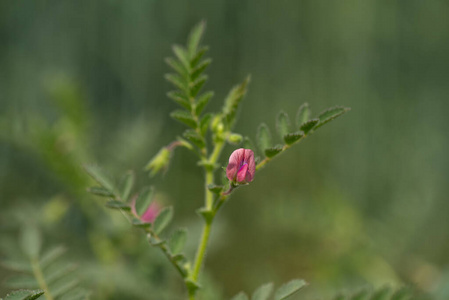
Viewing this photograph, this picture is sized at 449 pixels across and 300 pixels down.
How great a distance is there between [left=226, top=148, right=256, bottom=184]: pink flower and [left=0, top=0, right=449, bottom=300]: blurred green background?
290 millimetres

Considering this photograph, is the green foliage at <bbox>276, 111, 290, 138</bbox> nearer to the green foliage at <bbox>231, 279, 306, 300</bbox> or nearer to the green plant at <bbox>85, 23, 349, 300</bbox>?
the green plant at <bbox>85, 23, 349, 300</bbox>

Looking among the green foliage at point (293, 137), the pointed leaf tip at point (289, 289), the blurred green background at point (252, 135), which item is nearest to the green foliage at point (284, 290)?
the pointed leaf tip at point (289, 289)

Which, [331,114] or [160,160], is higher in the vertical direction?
[160,160]

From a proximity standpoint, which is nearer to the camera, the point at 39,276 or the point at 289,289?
the point at 289,289

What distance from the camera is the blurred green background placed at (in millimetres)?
848

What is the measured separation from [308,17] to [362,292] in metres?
2.01

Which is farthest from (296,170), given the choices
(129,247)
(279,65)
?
(129,247)

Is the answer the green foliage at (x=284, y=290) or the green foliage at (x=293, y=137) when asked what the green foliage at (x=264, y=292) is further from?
the green foliage at (x=293, y=137)

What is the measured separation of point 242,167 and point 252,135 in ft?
4.61

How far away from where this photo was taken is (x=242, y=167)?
1.28ft

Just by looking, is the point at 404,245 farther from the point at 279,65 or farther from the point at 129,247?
the point at 279,65

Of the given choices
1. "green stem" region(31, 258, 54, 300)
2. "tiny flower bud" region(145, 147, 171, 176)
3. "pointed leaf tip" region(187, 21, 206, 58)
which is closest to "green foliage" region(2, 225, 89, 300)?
"green stem" region(31, 258, 54, 300)

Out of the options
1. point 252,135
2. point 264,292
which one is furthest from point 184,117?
point 252,135

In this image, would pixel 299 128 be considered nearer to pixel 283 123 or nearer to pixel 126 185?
pixel 283 123
